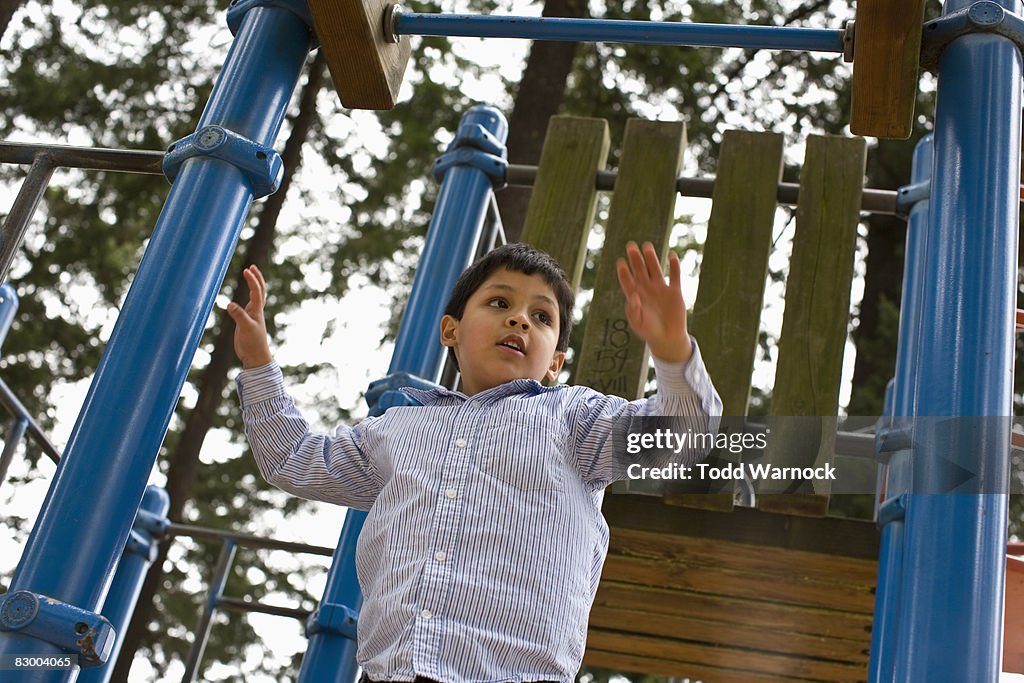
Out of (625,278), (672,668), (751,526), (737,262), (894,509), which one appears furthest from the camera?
(672,668)

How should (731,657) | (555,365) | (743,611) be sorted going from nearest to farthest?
(555,365), (743,611), (731,657)

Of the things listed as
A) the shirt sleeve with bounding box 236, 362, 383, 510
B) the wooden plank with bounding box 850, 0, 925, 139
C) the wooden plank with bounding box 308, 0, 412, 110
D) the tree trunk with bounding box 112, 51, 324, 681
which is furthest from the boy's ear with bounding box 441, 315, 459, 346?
the tree trunk with bounding box 112, 51, 324, 681

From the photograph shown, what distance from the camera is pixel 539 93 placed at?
816 centimetres

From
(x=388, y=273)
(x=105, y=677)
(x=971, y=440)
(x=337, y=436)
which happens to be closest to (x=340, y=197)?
(x=388, y=273)

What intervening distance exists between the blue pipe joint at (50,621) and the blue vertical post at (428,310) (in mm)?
1160

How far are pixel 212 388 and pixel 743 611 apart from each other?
5.95 meters

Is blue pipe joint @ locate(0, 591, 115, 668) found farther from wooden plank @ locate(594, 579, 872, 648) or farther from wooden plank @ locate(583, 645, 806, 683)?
wooden plank @ locate(583, 645, 806, 683)

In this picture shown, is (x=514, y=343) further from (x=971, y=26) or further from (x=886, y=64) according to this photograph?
(x=971, y=26)

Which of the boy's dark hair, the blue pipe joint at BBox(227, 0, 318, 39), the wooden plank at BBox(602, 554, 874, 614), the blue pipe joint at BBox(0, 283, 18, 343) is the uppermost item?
the blue pipe joint at BBox(227, 0, 318, 39)

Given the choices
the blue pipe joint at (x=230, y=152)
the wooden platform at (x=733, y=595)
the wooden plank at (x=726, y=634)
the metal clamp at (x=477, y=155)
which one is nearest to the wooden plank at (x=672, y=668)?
the wooden platform at (x=733, y=595)

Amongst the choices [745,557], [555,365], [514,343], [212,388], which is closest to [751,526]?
[745,557]

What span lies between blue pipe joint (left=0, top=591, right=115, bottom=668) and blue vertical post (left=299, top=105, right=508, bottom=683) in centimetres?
116

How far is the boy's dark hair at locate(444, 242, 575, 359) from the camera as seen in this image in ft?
7.66

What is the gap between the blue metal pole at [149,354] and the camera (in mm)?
1819
